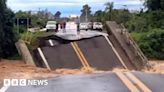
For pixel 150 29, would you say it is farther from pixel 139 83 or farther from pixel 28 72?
pixel 139 83

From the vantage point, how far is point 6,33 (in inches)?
1344

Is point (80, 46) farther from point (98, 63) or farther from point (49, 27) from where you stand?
point (49, 27)

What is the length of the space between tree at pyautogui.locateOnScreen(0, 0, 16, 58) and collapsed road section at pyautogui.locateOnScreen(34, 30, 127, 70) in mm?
1863

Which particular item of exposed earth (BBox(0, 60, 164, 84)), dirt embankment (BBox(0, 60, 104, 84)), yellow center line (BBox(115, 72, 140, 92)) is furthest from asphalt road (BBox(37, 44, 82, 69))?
yellow center line (BBox(115, 72, 140, 92))

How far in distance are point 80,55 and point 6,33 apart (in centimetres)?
523

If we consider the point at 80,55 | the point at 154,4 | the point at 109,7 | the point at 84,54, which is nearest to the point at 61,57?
the point at 80,55

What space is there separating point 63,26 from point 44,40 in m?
23.3

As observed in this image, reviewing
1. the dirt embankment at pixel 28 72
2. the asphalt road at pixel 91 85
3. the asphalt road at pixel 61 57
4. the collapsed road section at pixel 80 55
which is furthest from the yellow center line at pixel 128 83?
the asphalt road at pixel 61 57

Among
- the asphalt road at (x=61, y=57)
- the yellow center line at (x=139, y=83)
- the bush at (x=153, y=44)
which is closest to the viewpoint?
the yellow center line at (x=139, y=83)

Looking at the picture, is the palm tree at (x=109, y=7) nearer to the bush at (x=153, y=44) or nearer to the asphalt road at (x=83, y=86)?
the bush at (x=153, y=44)

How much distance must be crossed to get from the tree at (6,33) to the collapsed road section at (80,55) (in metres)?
1.86

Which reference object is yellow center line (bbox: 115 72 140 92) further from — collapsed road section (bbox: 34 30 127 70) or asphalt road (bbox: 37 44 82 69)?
asphalt road (bbox: 37 44 82 69)

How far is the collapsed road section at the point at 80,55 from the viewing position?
104 feet

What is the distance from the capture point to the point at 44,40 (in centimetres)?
3691
